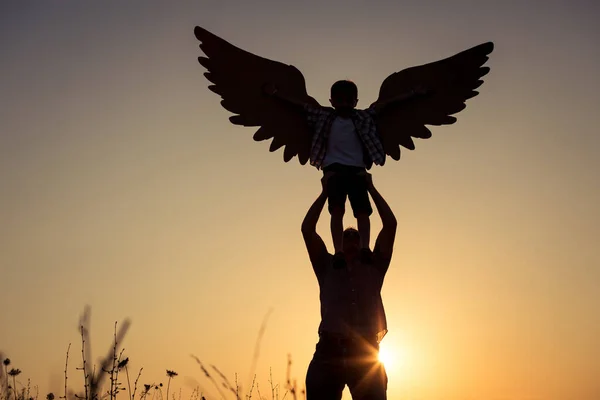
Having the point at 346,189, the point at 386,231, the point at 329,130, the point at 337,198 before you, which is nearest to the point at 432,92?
the point at 329,130

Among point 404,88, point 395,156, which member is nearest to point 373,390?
point 395,156

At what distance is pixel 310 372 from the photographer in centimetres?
426

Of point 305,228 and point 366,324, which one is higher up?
point 305,228

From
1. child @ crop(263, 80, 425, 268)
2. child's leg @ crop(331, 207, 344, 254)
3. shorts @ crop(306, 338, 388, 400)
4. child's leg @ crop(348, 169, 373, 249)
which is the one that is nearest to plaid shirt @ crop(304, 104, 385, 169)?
child @ crop(263, 80, 425, 268)

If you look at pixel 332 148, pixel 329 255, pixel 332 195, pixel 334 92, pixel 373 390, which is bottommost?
pixel 373 390

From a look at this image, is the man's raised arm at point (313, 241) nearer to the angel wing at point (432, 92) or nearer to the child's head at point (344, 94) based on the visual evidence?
the child's head at point (344, 94)

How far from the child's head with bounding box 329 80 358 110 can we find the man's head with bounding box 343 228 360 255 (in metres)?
2.04

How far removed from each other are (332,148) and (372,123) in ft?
1.43

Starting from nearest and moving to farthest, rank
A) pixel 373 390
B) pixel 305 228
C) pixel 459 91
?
pixel 373 390
pixel 305 228
pixel 459 91

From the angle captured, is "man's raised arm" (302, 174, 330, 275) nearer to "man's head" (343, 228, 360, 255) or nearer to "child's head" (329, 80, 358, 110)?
"man's head" (343, 228, 360, 255)

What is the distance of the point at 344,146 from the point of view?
6449 millimetres

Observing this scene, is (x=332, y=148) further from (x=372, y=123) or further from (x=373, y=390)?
(x=373, y=390)

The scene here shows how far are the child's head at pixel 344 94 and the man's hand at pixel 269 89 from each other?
526 mm

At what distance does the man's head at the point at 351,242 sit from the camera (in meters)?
4.72
